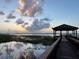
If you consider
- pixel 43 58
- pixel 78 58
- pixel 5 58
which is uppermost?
pixel 43 58

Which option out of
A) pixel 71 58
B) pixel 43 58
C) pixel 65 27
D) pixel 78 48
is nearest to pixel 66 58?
pixel 71 58

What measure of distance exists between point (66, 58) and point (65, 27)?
30.7 m

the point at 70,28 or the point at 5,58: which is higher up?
the point at 70,28

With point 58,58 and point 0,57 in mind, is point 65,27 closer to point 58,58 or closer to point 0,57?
point 0,57

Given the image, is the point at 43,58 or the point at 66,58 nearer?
the point at 43,58

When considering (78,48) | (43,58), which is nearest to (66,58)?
(78,48)

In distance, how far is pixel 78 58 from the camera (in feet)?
39.3

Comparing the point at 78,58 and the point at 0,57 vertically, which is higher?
the point at 78,58

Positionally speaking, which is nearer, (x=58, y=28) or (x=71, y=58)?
(x=71, y=58)

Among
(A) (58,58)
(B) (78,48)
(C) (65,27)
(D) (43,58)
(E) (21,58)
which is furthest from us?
(C) (65,27)

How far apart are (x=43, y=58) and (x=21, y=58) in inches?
691

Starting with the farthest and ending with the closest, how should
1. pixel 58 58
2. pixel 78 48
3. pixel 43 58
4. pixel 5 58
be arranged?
pixel 5 58 → pixel 78 48 → pixel 58 58 → pixel 43 58

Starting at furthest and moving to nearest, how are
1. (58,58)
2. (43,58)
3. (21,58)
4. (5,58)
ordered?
(5,58) < (21,58) < (58,58) < (43,58)

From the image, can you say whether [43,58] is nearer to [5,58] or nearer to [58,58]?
[58,58]
